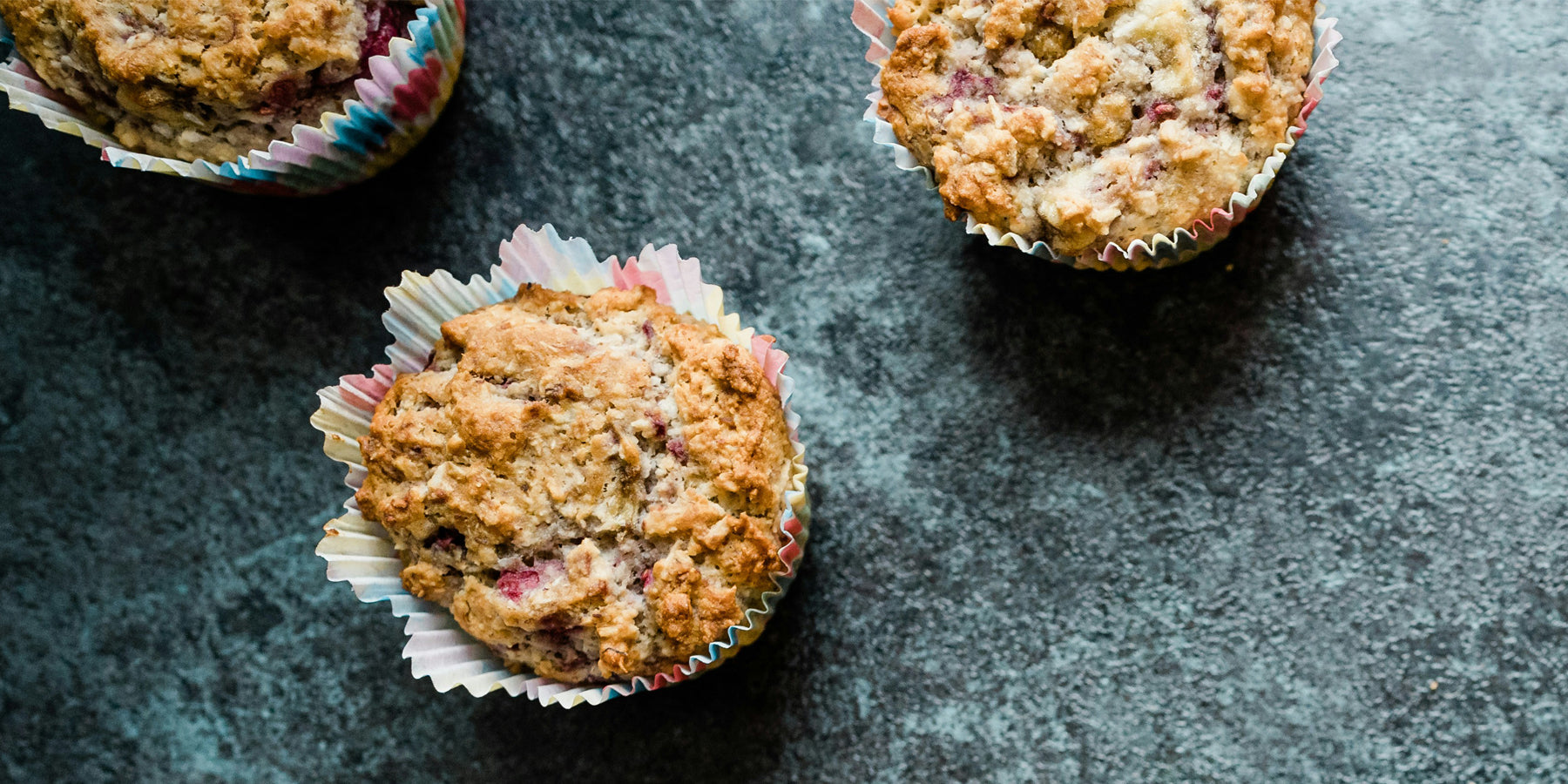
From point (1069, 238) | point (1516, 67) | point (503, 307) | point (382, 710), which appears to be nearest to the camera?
point (1069, 238)

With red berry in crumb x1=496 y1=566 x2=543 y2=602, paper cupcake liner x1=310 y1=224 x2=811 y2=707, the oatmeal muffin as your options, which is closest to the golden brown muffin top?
the oatmeal muffin

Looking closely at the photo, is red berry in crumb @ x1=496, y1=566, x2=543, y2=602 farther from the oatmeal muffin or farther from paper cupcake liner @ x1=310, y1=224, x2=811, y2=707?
the oatmeal muffin

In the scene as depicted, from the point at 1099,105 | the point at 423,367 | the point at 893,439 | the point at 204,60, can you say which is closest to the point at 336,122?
the point at 204,60

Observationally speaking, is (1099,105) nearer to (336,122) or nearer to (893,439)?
(893,439)

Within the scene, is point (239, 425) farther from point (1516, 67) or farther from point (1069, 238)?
point (1516, 67)

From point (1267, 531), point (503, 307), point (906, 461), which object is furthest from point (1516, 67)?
point (503, 307)

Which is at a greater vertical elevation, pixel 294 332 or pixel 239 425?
pixel 294 332

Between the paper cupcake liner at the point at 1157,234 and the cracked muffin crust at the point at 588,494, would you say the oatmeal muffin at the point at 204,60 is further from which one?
the paper cupcake liner at the point at 1157,234
